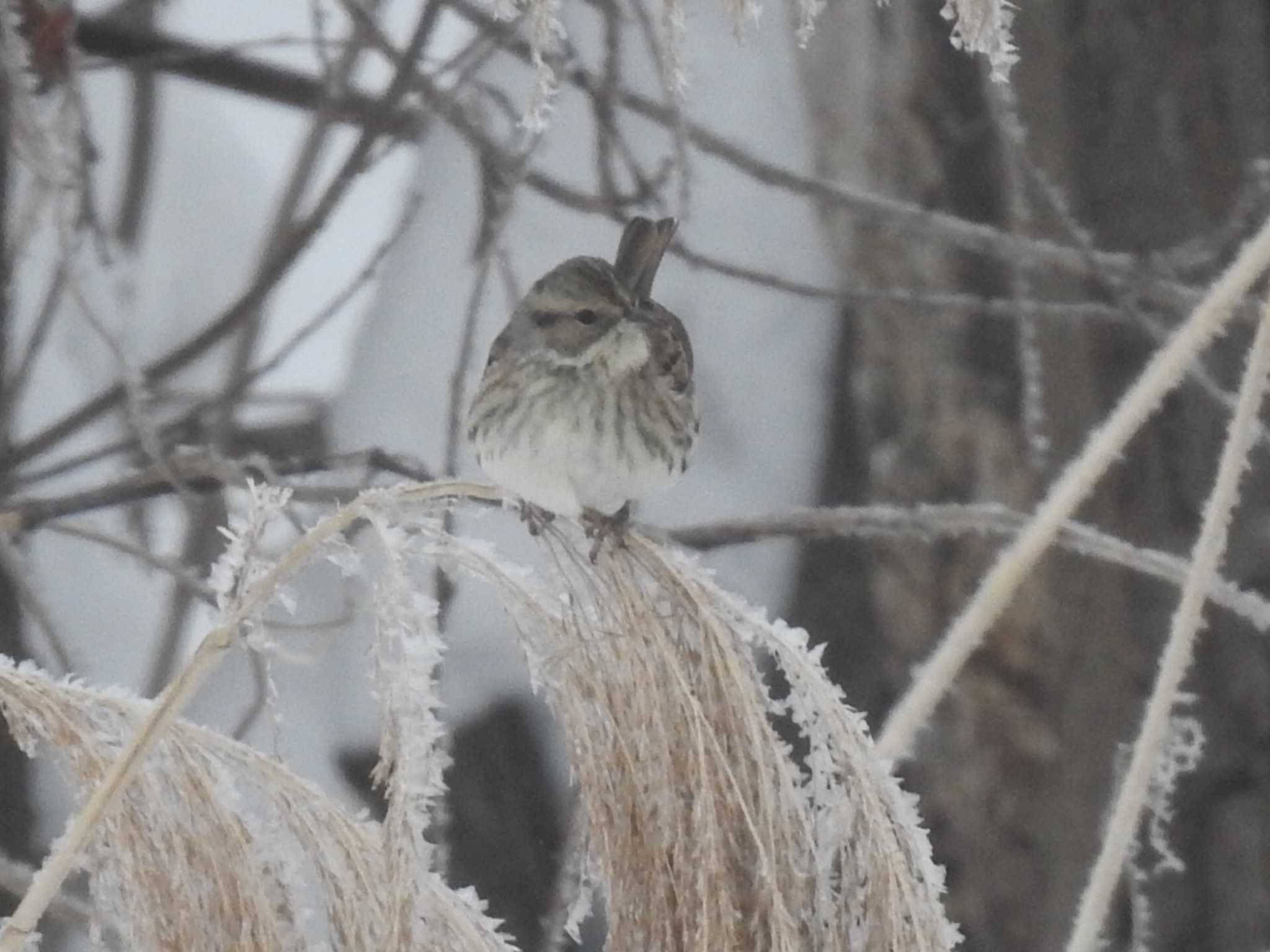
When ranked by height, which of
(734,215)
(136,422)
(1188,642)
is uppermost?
(734,215)

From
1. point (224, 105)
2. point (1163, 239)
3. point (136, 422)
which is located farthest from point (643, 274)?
point (224, 105)

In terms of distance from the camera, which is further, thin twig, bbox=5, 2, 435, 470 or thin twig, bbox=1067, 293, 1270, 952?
thin twig, bbox=5, 2, 435, 470

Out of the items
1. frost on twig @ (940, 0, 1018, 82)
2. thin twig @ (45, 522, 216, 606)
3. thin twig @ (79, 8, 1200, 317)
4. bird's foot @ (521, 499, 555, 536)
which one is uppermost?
thin twig @ (79, 8, 1200, 317)

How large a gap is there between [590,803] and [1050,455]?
2.84 meters

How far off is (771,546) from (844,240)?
693 mm

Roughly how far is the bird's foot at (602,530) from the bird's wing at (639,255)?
1.66ft

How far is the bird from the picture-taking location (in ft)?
8.26

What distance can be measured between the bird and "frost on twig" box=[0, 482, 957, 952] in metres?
1.01

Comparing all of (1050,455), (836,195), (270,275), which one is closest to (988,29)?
(836,195)

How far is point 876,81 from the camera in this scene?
4090 mm

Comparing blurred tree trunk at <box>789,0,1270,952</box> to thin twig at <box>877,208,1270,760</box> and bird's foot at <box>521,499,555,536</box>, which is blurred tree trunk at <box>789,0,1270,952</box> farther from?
thin twig at <box>877,208,1270,760</box>

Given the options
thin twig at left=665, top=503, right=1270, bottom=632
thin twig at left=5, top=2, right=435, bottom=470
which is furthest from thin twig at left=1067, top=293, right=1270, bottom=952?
thin twig at left=5, top=2, right=435, bottom=470

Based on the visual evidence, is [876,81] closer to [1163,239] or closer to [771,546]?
[1163,239]

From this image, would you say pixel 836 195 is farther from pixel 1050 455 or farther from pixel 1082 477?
pixel 1082 477
